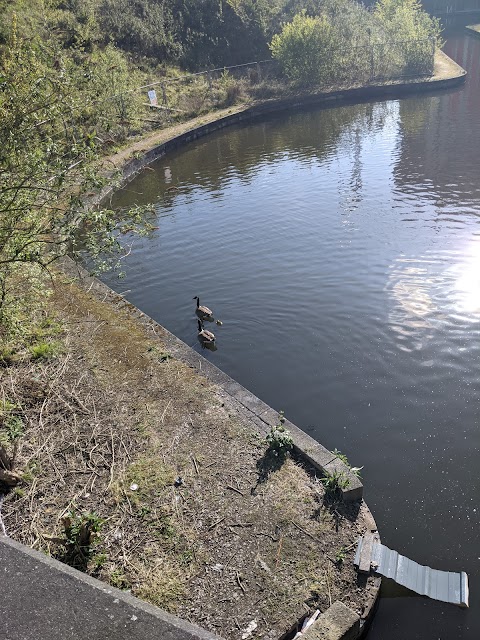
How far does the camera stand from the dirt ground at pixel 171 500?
4980mm

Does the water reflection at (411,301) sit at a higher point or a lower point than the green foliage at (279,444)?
lower

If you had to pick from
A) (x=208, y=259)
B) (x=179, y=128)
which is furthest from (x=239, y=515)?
(x=179, y=128)

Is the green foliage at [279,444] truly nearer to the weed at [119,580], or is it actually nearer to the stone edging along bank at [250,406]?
the stone edging along bank at [250,406]

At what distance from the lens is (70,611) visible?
13.2 ft

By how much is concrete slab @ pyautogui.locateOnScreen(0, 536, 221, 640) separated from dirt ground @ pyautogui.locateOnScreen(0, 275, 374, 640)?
788mm

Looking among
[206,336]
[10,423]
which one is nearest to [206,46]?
[206,336]

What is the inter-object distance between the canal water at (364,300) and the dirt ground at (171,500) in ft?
3.37

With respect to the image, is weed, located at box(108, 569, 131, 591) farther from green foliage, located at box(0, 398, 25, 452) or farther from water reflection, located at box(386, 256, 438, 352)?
water reflection, located at box(386, 256, 438, 352)

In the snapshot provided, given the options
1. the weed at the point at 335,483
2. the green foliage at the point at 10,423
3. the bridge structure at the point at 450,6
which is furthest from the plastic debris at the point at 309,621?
the bridge structure at the point at 450,6

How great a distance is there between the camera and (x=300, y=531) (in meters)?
5.55

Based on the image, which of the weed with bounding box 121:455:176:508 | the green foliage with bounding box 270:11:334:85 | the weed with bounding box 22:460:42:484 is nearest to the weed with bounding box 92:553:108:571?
the weed with bounding box 121:455:176:508

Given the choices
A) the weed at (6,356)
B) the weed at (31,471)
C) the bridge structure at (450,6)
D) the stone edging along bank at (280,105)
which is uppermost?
the bridge structure at (450,6)

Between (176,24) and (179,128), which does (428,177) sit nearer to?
(179,128)

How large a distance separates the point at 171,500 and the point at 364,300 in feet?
22.6
